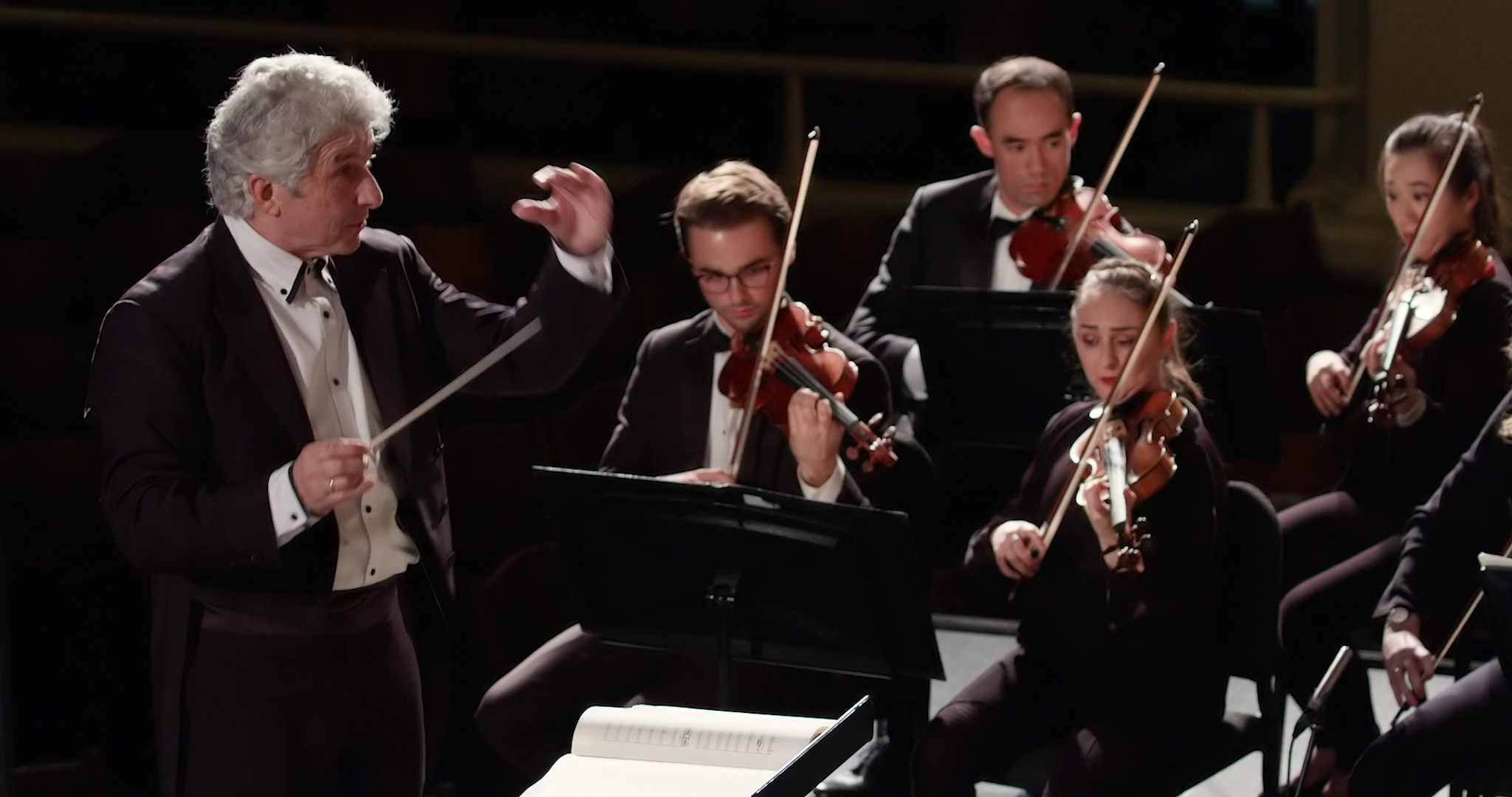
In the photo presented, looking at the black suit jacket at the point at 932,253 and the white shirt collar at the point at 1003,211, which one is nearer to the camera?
the white shirt collar at the point at 1003,211

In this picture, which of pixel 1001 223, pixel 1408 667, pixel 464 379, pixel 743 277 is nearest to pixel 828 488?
pixel 743 277

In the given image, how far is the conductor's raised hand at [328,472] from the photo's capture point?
164 cm

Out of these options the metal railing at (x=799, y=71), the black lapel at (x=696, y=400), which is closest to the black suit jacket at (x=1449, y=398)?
the black lapel at (x=696, y=400)

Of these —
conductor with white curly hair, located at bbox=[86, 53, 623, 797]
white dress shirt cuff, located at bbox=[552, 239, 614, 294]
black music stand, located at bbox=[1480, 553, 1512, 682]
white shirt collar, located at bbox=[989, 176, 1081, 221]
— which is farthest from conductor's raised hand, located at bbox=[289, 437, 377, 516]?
white shirt collar, located at bbox=[989, 176, 1081, 221]

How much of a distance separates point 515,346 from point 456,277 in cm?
222

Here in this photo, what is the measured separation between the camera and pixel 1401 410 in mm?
2818

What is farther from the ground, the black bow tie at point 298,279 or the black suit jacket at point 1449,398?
the black bow tie at point 298,279

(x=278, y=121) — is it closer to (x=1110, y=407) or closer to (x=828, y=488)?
(x=828, y=488)

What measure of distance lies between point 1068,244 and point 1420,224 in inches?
22.7

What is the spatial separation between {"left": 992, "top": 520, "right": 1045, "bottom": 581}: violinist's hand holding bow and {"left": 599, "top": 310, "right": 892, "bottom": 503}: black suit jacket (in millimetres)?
317

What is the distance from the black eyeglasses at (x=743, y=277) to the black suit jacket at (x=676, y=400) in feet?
0.37

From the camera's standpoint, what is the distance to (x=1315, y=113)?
5.08 metres

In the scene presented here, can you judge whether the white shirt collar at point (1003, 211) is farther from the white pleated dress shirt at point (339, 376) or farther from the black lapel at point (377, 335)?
the black lapel at point (377, 335)

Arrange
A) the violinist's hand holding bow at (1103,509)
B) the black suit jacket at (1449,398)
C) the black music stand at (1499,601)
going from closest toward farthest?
1. the black music stand at (1499,601)
2. the violinist's hand holding bow at (1103,509)
3. the black suit jacket at (1449,398)
